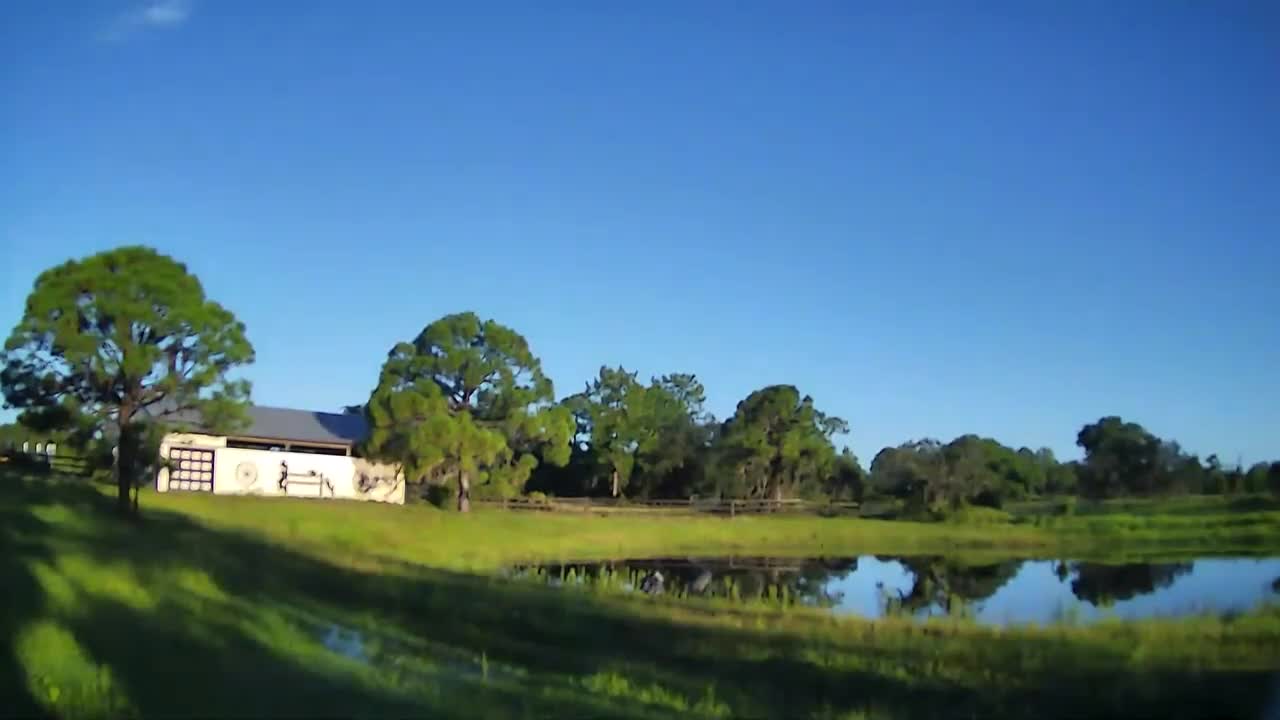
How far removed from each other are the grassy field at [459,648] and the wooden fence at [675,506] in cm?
2814

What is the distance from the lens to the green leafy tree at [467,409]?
182ft

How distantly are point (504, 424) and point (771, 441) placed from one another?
→ 31663mm

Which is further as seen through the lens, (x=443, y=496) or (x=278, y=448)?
(x=278, y=448)

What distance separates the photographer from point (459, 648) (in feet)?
58.6

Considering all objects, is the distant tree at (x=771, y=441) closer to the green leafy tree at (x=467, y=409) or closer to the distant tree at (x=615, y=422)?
the distant tree at (x=615, y=422)

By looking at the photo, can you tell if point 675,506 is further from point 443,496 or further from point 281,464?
point 281,464

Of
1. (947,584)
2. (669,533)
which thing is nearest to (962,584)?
(947,584)

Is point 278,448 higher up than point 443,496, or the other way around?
point 278,448

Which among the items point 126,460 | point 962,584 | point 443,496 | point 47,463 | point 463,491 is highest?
point 126,460

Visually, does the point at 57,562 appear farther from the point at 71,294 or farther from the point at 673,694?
the point at 71,294

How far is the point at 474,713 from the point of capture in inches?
437

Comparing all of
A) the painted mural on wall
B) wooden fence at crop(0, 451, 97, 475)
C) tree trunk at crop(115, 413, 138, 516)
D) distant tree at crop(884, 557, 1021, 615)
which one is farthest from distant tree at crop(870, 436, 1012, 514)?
tree trunk at crop(115, 413, 138, 516)

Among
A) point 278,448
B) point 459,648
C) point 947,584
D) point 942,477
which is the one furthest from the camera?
point 942,477

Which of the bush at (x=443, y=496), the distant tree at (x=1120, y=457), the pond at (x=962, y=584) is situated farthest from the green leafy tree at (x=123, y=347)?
the distant tree at (x=1120, y=457)
